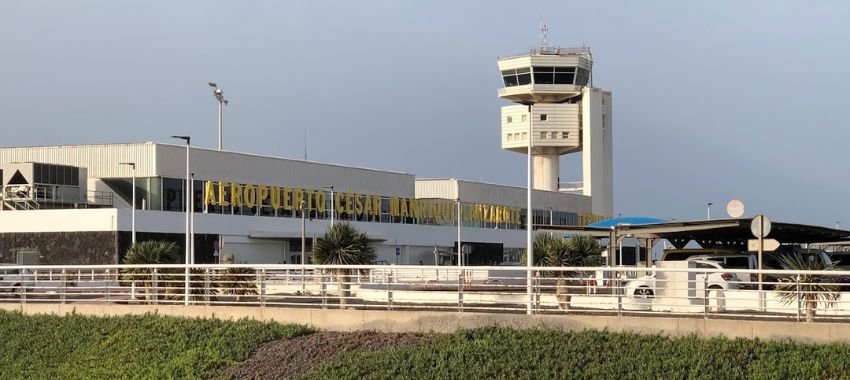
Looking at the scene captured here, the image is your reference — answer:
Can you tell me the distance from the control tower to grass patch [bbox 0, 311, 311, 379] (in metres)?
75.9

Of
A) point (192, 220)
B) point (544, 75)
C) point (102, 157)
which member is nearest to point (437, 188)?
point (544, 75)

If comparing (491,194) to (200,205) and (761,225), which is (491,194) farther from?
(761,225)

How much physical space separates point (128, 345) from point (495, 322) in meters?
7.41

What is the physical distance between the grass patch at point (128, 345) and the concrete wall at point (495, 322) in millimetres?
443

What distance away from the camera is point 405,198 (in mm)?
80312

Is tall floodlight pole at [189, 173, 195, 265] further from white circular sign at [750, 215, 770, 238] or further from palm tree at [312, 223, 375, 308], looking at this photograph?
white circular sign at [750, 215, 770, 238]

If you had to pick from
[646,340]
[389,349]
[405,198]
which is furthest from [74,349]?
[405,198]

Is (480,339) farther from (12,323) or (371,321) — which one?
(12,323)

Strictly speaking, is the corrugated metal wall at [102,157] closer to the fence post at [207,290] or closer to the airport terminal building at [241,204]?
the airport terminal building at [241,204]

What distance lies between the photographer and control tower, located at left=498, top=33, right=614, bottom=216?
99438mm

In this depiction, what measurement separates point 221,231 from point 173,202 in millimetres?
3090

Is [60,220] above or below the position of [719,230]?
above

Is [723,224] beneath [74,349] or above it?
above

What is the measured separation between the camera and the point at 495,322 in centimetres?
2041
